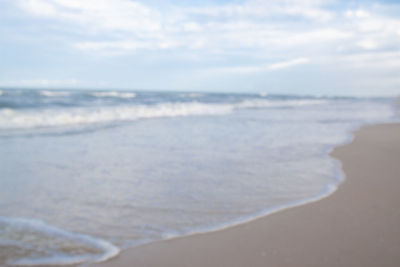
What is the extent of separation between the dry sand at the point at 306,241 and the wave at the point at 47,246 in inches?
8.1

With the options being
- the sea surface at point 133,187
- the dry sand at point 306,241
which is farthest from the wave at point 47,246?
the dry sand at point 306,241

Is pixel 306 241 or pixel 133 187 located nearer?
pixel 306 241

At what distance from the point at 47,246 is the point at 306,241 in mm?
2061

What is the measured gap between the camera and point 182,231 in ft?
9.54

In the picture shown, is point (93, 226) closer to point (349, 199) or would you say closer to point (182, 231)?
point (182, 231)

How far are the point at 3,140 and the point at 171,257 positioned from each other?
6641 millimetres

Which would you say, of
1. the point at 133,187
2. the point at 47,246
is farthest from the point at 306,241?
the point at 133,187

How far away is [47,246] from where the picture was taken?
8.41 feet

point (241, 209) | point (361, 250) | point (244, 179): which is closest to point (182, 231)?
point (241, 209)

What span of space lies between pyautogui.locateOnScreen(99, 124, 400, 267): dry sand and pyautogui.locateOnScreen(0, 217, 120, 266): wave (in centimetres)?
21

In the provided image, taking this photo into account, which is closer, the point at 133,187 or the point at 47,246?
the point at 47,246

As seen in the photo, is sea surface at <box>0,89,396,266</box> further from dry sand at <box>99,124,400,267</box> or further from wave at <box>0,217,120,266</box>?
dry sand at <box>99,124,400,267</box>

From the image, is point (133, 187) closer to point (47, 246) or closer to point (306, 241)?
point (47, 246)

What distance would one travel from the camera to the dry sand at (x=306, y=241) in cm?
237
